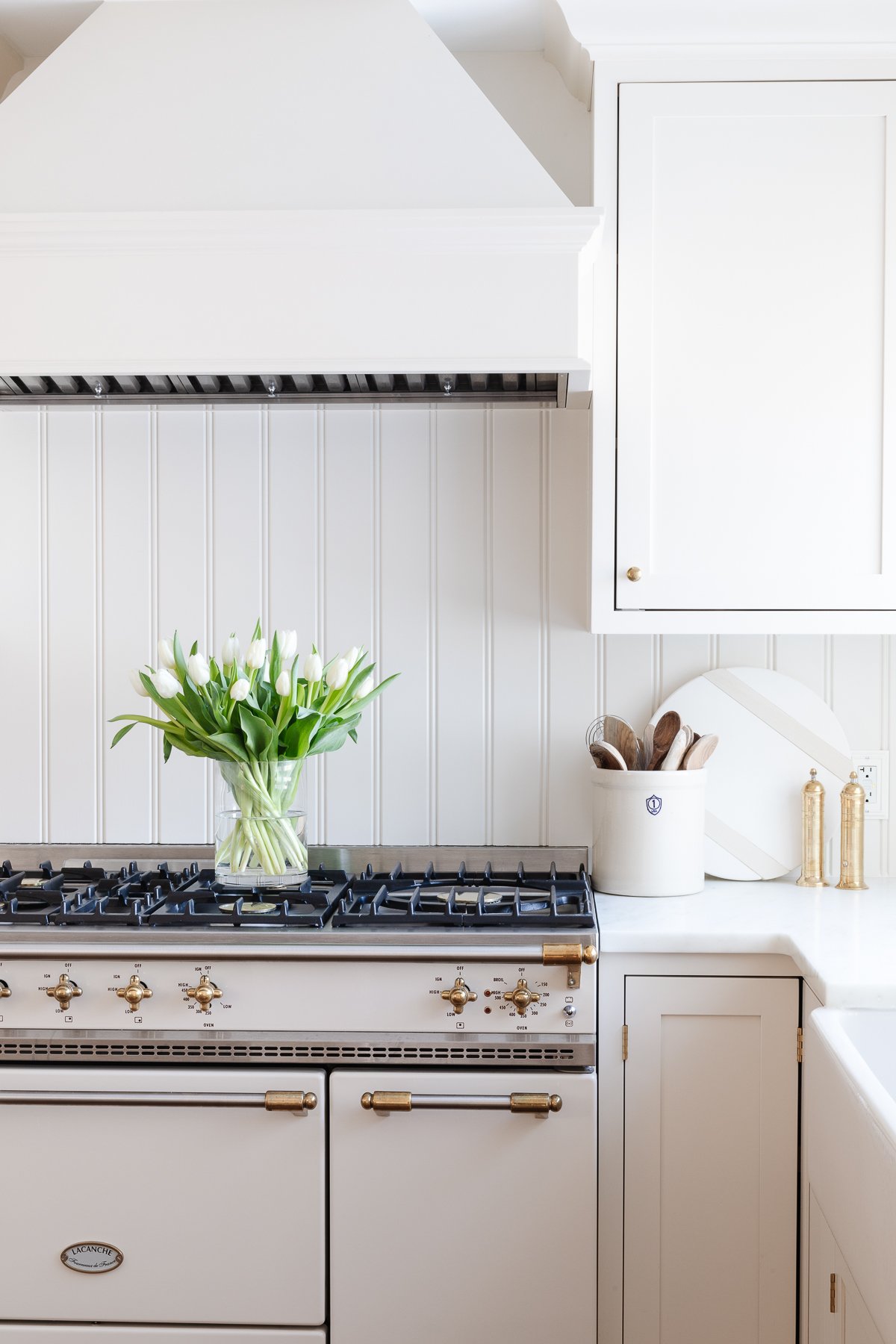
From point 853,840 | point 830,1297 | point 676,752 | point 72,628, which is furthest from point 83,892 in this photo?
point 853,840

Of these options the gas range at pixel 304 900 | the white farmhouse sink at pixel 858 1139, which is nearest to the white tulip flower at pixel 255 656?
the gas range at pixel 304 900

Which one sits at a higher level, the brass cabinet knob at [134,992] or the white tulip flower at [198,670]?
the white tulip flower at [198,670]

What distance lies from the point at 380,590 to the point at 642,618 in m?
0.58

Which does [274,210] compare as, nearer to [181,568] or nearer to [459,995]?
[181,568]

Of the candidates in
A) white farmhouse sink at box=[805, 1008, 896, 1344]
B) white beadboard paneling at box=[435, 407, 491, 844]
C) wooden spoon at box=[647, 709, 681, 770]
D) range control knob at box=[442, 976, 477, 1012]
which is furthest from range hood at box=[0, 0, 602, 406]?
white farmhouse sink at box=[805, 1008, 896, 1344]

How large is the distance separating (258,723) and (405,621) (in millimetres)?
503

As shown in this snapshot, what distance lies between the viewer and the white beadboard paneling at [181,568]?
2119 millimetres

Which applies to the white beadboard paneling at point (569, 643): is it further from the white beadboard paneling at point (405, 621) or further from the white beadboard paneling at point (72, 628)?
the white beadboard paneling at point (72, 628)

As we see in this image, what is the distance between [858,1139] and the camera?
3.74 ft

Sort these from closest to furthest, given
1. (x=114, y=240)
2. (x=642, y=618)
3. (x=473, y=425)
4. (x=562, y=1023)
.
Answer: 1. (x=562, y=1023)
2. (x=114, y=240)
3. (x=642, y=618)
4. (x=473, y=425)

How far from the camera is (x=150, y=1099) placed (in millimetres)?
1544

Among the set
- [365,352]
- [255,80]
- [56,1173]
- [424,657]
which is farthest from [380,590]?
[56,1173]

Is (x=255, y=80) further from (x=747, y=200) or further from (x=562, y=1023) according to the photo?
(x=562, y=1023)

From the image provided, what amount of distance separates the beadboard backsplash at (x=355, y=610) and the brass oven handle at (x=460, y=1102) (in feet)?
2.14
